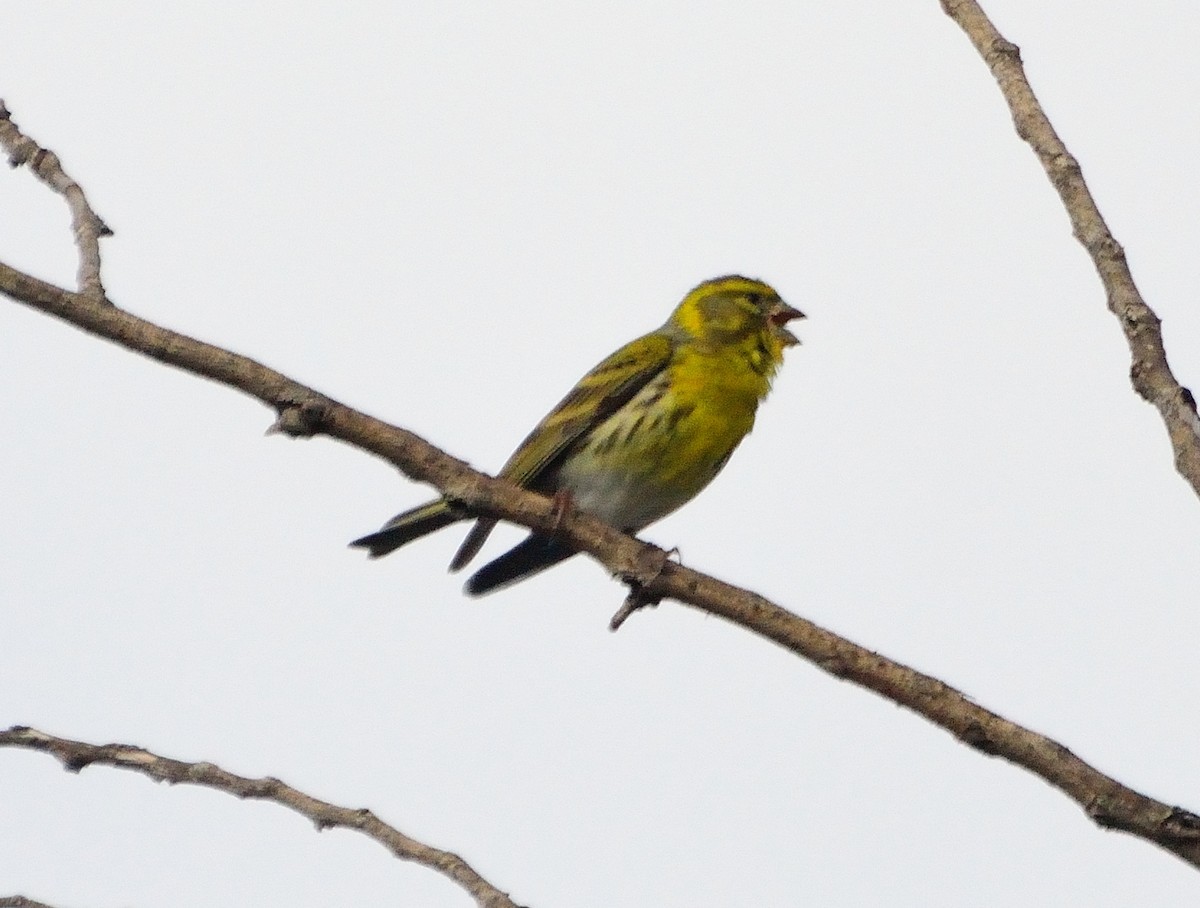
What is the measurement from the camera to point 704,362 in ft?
22.2

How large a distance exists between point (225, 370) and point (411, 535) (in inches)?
118

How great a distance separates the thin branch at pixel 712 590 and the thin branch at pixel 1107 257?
1.87 feet

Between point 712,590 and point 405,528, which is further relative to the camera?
point 405,528

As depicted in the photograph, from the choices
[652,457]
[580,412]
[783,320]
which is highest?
[783,320]

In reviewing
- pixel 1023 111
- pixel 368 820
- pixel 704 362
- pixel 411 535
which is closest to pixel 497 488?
pixel 368 820

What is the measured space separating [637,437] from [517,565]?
25.4 inches

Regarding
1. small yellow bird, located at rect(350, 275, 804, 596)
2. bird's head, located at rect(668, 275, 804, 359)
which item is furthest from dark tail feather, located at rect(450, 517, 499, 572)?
bird's head, located at rect(668, 275, 804, 359)

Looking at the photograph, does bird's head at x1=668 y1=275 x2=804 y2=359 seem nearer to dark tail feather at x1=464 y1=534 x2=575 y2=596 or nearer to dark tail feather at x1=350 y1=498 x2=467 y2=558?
dark tail feather at x1=464 y1=534 x2=575 y2=596

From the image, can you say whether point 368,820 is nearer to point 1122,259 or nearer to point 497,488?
point 497,488

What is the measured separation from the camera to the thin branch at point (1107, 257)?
9.18 feet

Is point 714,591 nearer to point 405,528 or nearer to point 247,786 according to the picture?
point 247,786

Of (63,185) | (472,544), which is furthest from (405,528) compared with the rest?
(63,185)

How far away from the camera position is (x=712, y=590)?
11.6 feet

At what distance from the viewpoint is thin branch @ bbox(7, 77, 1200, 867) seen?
2.90m
